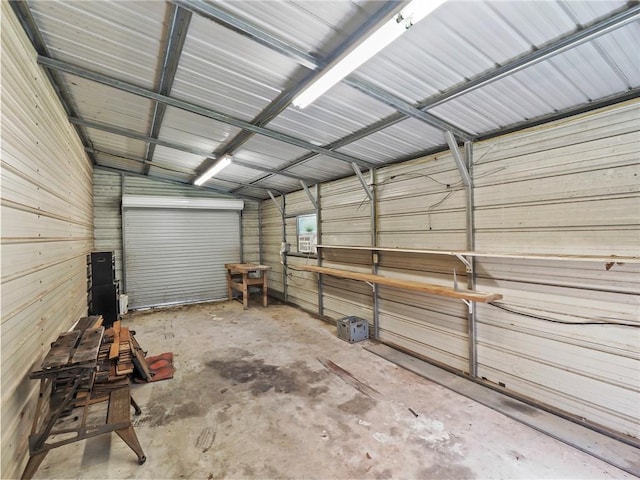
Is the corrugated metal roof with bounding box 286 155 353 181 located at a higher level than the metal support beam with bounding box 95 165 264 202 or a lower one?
lower

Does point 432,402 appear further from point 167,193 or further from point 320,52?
point 167,193

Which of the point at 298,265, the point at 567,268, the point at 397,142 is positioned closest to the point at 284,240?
the point at 298,265

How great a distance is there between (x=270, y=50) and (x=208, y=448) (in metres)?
3.19

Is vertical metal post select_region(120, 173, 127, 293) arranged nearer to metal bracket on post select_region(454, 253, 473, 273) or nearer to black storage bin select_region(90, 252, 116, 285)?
black storage bin select_region(90, 252, 116, 285)

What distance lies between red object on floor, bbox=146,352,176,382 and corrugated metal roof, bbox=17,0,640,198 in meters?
3.18

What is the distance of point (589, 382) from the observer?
8.21ft

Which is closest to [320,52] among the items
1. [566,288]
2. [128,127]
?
[566,288]

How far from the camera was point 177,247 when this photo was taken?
759 cm

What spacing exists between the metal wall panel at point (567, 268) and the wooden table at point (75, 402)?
3.53 metres

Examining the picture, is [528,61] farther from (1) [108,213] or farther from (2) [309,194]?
(1) [108,213]

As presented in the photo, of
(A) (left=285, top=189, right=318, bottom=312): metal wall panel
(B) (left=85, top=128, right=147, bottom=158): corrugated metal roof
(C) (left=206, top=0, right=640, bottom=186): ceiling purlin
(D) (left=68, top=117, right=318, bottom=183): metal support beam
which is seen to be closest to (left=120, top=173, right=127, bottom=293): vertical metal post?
(B) (left=85, top=128, right=147, bottom=158): corrugated metal roof

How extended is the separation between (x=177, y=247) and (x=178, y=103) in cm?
525

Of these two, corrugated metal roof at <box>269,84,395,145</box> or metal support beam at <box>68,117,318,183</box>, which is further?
metal support beam at <box>68,117,318,183</box>

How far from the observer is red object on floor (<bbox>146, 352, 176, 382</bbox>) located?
3.54 m
